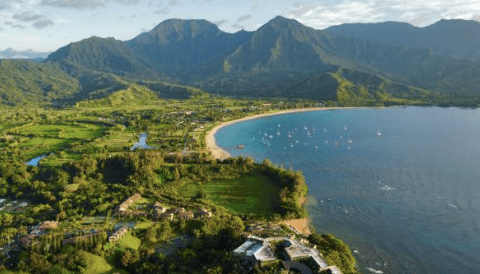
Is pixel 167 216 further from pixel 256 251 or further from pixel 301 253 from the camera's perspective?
pixel 301 253

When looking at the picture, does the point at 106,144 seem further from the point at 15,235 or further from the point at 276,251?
the point at 276,251

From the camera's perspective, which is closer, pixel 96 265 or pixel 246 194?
pixel 96 265

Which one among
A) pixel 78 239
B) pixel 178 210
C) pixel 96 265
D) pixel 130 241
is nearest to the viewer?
pixel 96 265

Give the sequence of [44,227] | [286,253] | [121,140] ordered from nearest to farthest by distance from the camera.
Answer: [286,253] < [44,227] < [121,140]

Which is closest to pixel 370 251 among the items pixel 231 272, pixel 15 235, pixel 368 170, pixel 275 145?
pixel 231 272

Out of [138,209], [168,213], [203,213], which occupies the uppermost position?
[168,213]

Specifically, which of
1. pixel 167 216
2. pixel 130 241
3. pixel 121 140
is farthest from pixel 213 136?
pixel 130 241

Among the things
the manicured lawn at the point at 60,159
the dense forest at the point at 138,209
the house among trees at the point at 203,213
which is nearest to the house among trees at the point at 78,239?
the dense forest at the point at 138,209

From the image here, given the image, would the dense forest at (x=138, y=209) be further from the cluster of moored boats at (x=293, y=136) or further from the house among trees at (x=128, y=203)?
the cluster of moored boats at (x=293, y=136)
